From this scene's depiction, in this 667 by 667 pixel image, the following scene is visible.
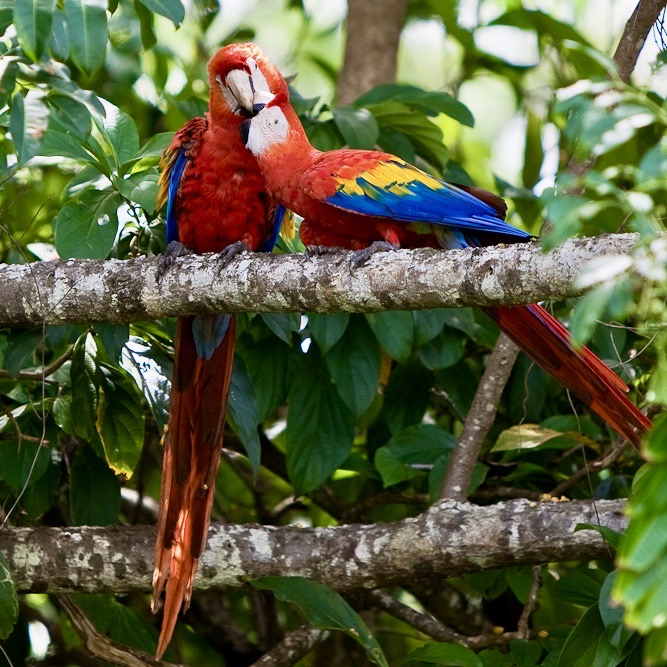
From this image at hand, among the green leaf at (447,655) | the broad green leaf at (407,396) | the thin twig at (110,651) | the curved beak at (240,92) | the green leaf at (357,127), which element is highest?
the curved beak at (240,92)

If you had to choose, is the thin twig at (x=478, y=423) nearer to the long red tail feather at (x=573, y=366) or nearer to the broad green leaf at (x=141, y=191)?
the long red tail feather at (x=573, y=366)

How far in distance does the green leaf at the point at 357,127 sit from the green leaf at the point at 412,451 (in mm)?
917

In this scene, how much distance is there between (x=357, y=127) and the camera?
9.81 feet

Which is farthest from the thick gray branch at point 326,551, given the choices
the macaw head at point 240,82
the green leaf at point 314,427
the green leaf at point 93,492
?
the macaw head at point 240,82

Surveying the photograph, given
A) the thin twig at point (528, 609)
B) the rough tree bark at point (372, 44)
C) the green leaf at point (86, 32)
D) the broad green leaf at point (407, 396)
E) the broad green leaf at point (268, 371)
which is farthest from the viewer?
the rough tree bark at point (372, 44)

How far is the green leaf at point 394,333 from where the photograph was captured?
275 centimetres

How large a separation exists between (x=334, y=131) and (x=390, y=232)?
34.2 inches

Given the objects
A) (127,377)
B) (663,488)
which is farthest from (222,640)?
(663,488)

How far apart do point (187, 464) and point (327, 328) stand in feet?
1.85

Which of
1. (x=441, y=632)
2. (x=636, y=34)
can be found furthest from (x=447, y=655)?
(x=636, y=34)

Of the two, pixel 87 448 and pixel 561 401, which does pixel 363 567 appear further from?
pixel 561 401

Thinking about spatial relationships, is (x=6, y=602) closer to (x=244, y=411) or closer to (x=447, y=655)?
(x=244, y=411)

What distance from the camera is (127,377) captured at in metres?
2.58

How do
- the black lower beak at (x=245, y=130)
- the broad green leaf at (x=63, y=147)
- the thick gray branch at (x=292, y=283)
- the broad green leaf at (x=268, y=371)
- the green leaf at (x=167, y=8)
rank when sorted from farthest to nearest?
the broad green leaf at (x=268, y=371) < the black lower beak at (x=245, y=130) < the broad green leaf at (x=63, y=147) < the green leaf at (x=167, y=8) < the thick gray branch at (x=292, y=283)
